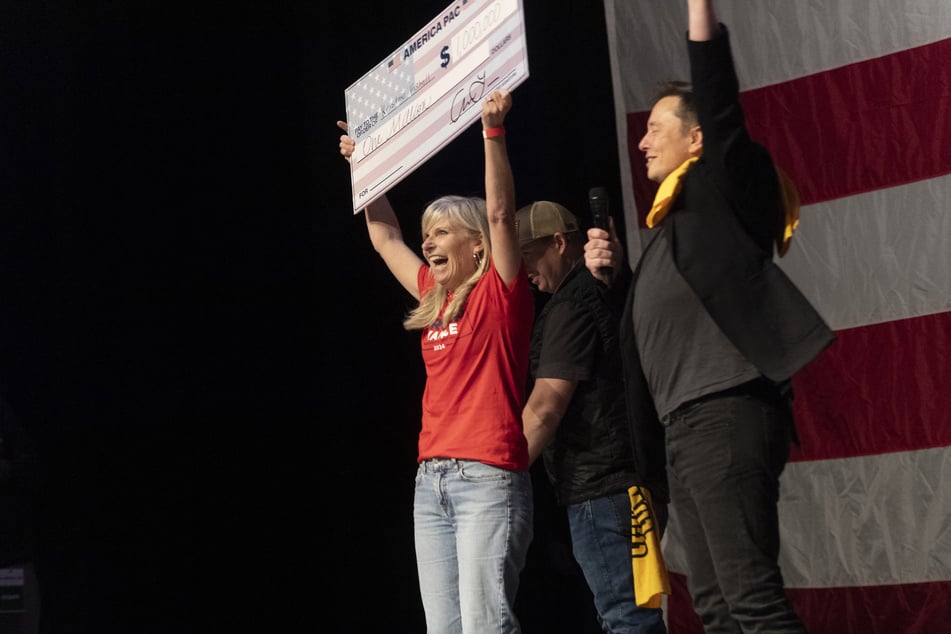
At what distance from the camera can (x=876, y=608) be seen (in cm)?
257

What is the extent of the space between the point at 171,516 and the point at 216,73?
1122 millimetres

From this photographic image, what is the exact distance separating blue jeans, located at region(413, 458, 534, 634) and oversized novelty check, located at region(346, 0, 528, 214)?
62 centimetres

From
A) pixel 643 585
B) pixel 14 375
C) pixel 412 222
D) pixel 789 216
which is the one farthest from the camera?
pixel 412 222

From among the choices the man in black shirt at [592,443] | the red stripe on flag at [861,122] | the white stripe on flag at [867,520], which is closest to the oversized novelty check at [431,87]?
the man in black shirt at [592,443]

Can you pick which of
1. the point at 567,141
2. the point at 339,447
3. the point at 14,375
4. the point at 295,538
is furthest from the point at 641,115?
the point at 14,375

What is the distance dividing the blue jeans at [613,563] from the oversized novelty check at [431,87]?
72 cm

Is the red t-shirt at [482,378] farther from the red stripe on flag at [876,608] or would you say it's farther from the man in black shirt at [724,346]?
the red stripe on flag at [876,608]

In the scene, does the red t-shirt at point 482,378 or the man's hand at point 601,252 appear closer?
the red t-shirt at point 482,378

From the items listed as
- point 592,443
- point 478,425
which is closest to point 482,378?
point 478,425

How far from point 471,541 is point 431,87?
0.86m

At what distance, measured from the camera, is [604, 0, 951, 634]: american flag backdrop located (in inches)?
101

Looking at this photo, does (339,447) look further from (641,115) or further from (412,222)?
(641,115)

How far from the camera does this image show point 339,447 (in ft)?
9.20

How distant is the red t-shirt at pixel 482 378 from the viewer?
5.75 ft
